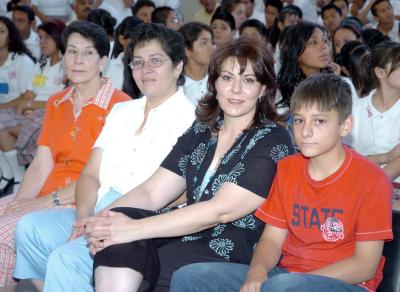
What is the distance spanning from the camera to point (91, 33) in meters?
3.61

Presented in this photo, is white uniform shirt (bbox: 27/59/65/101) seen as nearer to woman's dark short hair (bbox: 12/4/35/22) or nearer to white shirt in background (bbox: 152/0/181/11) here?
woman's dark short hair (bbox: 12/4/35/22)

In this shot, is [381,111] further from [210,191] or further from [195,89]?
[195,89]

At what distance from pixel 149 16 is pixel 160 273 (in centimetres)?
580

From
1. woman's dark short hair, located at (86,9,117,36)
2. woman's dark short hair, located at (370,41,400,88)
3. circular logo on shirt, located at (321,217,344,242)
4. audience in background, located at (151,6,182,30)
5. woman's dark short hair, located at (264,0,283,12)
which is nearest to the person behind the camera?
circular logo on shirt, located at (321,217,344,242)

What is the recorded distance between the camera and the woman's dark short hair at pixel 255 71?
2654 mm

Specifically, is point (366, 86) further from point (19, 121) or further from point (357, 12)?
point (357, 12)

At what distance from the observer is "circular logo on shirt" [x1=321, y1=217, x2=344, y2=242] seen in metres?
2.29

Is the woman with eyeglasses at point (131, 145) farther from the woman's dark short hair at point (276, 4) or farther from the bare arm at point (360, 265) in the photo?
the woman's dark short hair at point (276, 4)

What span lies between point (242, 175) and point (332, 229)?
39 cm

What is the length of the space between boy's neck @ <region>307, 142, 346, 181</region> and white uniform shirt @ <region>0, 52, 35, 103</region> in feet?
13.8

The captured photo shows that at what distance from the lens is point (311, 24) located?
4.64 m

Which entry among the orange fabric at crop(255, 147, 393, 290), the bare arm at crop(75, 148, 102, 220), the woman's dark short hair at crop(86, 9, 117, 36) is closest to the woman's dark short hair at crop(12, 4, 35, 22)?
the woman's dark short hair at crop(86, 9, 117, 36)

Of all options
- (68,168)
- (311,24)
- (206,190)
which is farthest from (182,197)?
(311,24)

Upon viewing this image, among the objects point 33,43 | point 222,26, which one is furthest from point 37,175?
point 33,43
